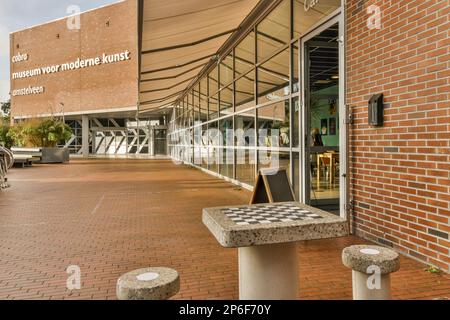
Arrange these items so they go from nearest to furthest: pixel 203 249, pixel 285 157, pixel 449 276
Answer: pixel 449 276 < pixel 203 249 < pixel 285 157

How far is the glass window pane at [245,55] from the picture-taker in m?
9.27

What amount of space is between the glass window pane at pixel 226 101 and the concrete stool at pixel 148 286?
30.9 feet

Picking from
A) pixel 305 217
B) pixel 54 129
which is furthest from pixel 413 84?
pixel 54 129

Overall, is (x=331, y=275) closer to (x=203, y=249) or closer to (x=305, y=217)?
(x=305, y=217)

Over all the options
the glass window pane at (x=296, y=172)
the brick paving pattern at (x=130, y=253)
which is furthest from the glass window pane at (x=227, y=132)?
the glass window pane at (x=296, y=172)

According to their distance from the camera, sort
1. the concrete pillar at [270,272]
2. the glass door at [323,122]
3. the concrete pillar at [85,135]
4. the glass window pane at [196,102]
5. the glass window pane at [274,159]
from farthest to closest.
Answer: the concrete pillar at [85,135] < the glass window pane at [196,102] < the glass window pane at [274,159] < the glass door at [323,122] < the concrete pillar at [270,272]

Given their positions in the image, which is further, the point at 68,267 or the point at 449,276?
the point at 68,267

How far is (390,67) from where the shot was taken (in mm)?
4031

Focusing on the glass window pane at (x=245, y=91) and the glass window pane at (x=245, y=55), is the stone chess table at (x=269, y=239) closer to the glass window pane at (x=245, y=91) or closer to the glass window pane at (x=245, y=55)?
the glass window pane at (x=245, y=91)

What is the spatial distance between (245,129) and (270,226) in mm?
7811

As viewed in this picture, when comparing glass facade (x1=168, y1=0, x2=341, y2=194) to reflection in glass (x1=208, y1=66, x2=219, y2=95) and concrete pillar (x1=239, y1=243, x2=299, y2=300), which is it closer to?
reflection in glass (x1=208, y1=66, x2=219, y2=95)

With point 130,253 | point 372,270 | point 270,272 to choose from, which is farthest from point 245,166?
point 372,270
